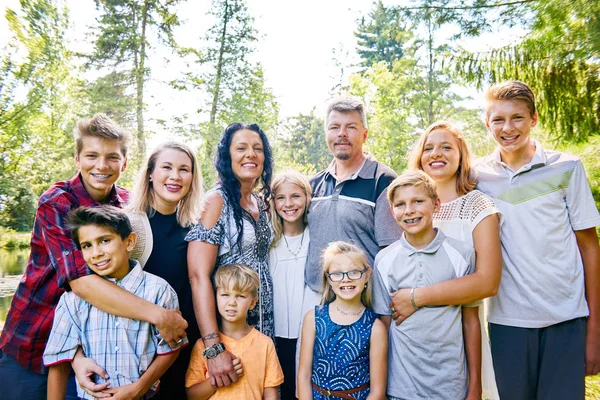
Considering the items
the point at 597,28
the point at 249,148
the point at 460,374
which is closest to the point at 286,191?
the point at 249,148

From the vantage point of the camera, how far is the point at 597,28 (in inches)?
135

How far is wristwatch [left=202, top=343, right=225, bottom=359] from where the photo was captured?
237 centimetres

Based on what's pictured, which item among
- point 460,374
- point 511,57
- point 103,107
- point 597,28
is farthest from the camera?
point 103,107

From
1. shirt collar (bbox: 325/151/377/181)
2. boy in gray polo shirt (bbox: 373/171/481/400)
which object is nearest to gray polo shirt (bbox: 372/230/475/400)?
boy in gray polo shirt (bbox: 373/171/481/400)

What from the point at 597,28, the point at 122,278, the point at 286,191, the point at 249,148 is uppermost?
the point at 597,28

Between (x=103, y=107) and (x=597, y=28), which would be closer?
(x=597, y=28)

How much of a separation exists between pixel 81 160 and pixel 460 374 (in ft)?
7.90

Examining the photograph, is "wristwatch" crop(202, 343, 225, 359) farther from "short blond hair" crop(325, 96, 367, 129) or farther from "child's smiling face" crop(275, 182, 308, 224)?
"short blond hair" crop(325, 96, 367, 129)

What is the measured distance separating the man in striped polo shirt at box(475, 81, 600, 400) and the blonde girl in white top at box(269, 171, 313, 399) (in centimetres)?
124

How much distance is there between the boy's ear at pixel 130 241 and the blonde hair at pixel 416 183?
1471mm

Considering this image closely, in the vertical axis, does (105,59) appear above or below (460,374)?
above

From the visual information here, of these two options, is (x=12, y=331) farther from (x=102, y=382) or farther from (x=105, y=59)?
(x=105, y=59)

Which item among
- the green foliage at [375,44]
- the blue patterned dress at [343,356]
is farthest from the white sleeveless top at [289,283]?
the green foliage at [375,44]

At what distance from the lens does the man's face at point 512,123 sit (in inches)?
104
